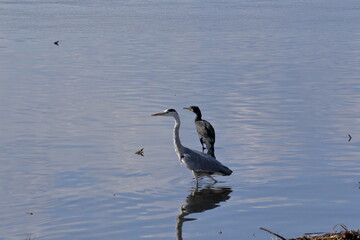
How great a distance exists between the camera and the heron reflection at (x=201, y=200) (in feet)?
38.1

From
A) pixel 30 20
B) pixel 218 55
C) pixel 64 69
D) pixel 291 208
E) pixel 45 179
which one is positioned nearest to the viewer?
pixel 291 208

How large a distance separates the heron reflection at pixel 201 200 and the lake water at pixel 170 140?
29 mm

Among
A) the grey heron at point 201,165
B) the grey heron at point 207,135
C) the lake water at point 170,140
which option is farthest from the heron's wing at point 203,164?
the grey heron at point 207,135

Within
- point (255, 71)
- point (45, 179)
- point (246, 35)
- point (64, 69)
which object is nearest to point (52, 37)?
point (246, 35)

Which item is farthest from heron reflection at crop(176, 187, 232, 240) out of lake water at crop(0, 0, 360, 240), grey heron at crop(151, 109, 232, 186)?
grey heron at crop(151, 109, 232, 186)

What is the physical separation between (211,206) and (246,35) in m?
34.7

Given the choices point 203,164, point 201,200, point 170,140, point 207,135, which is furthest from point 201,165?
point 170,140

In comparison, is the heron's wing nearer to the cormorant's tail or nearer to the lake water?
the cormorant's tail

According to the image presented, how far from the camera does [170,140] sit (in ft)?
55.3

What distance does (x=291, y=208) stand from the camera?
11.7m

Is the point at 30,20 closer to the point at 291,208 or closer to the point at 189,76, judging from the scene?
the point at 189,76

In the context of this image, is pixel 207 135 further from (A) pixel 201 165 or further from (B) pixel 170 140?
(A) pixel 201 165

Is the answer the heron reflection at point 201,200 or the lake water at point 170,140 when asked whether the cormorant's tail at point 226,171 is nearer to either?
the lake water at point 170,140

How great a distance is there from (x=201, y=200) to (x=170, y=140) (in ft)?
14.5
